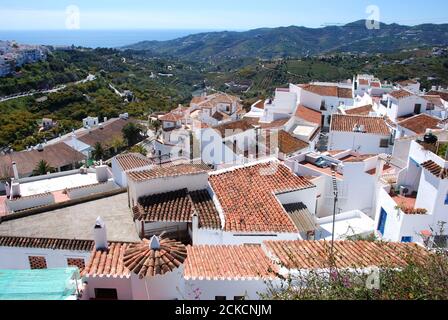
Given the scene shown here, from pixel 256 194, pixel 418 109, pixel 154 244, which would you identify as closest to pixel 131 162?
pixel 256 194

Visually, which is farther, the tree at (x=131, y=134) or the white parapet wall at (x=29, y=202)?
the tree at (x=131, y=134)

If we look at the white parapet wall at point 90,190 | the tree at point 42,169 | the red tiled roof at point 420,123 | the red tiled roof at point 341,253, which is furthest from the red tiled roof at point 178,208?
the tree at point 42,169

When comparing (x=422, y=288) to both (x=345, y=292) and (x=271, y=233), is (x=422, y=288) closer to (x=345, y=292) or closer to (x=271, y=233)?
(x=345, y=292)

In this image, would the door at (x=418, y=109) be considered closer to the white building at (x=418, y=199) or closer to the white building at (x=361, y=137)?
the white building at (x=361, y=137)

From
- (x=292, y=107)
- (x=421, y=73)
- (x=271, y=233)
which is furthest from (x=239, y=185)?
(x=421, y=73)
